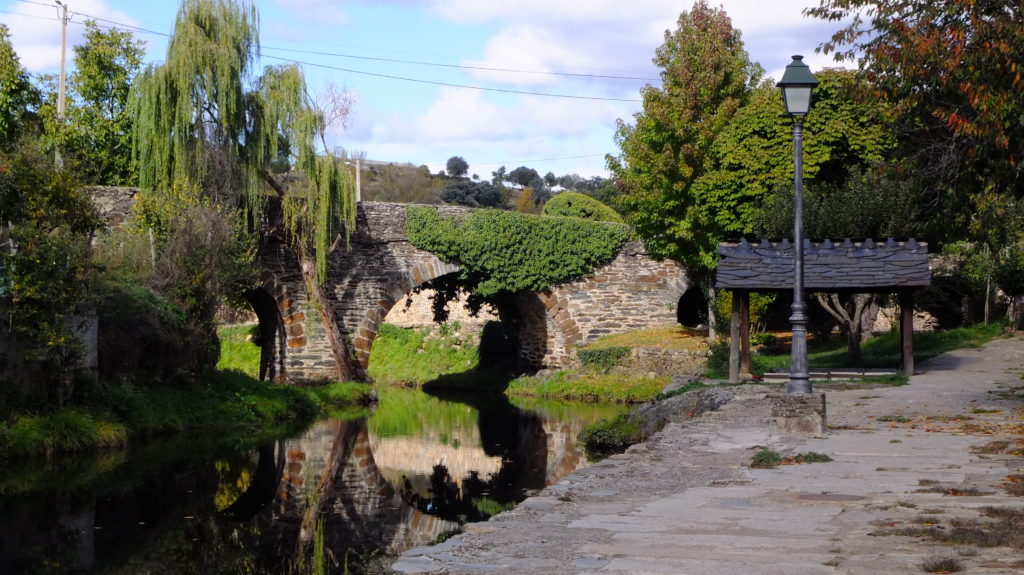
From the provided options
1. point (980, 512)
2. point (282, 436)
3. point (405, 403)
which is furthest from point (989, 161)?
→ point (405, 403)

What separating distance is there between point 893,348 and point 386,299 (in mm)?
10183

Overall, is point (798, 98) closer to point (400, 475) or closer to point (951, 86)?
point (951, 86)

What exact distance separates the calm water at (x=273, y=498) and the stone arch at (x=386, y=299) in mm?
5074

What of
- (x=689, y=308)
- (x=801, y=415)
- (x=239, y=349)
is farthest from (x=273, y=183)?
(x=689, y=308)

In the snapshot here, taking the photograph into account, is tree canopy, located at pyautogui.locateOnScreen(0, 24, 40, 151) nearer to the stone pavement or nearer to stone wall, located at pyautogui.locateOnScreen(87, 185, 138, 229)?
stone wall, located at pyautogui.locateOnScreen(87, 185, 138, 229)

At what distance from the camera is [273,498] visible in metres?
10.2

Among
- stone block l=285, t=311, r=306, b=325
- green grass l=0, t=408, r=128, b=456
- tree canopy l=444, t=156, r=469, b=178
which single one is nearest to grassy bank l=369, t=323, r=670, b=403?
stone block l=285, t=311, r=306, b=325

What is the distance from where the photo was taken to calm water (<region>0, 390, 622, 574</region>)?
7.55 m

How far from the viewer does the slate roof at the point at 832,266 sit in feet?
47.1

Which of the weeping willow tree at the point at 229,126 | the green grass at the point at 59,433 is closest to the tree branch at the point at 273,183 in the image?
the weeping willow tree at the point at 229,126

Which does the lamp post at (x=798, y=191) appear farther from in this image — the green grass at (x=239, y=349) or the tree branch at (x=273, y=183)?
the green grass at (x=239, y=349)

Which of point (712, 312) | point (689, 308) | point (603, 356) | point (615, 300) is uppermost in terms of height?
point (615, 300)

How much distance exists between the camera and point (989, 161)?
10.4 m

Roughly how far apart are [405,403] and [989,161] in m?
13.7
